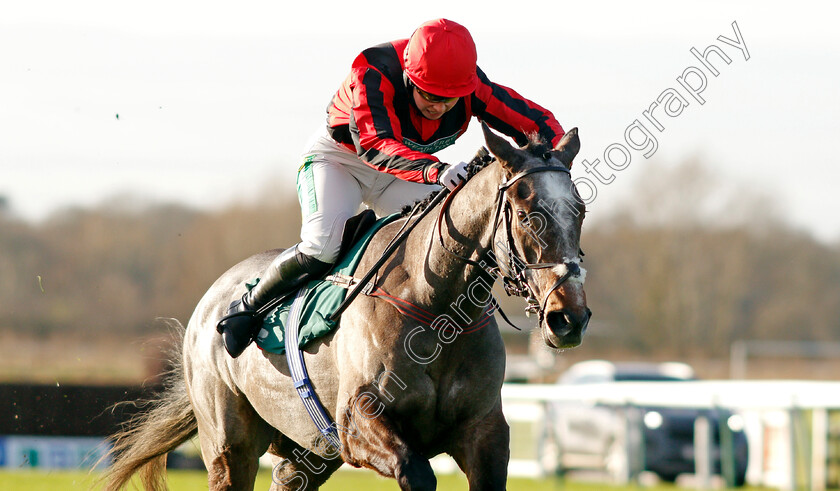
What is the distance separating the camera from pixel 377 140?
4359 mm

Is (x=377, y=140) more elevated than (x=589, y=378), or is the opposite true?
(x=377, y=140)

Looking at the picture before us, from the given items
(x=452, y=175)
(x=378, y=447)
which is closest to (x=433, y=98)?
(x=452, y=175)

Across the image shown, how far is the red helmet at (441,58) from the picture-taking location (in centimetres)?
434

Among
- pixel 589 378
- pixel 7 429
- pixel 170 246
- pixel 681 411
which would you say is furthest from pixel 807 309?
pixel 7 429

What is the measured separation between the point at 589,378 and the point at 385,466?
40.3 feet

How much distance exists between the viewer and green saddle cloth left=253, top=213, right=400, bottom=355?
465 cm

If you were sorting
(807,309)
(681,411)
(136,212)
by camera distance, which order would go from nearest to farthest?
(681,411) → (136,212) → (807,309)

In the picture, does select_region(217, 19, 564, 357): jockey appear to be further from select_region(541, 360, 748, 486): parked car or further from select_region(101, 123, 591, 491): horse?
select_region(541, 360, 748, 486): parked car

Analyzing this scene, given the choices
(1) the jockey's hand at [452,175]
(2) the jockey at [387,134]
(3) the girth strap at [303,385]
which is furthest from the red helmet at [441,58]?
(3) the girth strap at [303,385]

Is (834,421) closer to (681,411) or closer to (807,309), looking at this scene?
(681,411)

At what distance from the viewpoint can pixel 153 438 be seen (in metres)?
6.32

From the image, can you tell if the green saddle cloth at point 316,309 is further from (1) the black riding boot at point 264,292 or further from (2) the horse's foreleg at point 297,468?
(2) the horse's foreleg at point 297,468

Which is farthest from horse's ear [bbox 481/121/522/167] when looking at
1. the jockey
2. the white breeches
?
the white breeches

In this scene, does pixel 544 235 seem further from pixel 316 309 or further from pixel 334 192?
pixel 334 192
